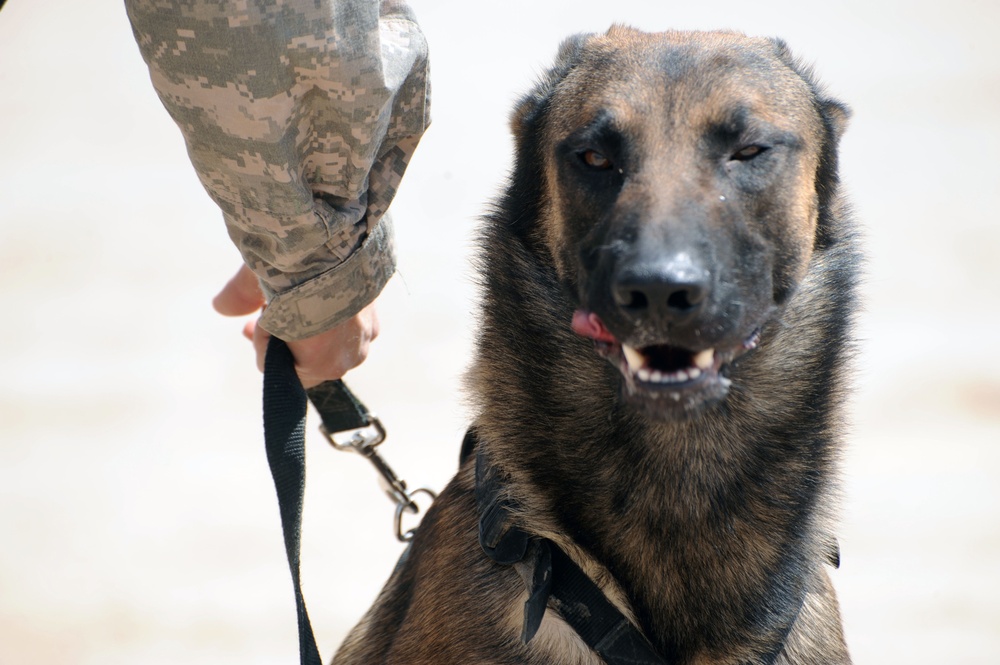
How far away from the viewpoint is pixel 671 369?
243 cm

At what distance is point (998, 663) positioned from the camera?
4758mm

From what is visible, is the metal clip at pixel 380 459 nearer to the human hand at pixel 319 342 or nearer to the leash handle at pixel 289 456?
the human hand at pixel 319 342

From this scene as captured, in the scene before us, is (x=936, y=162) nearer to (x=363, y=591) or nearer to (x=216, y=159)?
(x=363, y=591)

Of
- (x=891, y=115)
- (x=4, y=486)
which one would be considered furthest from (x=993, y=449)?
(x=4, y=486)

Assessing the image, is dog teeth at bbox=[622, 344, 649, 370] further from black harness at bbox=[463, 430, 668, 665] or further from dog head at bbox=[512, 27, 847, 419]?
black harness at bbox=[463, 430, 668, 665]

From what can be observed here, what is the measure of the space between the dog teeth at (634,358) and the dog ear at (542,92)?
778 millimetres

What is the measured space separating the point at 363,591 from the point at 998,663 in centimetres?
277

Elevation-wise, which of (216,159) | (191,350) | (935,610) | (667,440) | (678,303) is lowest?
(935,610)

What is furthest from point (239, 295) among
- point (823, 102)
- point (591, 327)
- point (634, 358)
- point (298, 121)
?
point (823, 102)

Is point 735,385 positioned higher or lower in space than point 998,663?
higher

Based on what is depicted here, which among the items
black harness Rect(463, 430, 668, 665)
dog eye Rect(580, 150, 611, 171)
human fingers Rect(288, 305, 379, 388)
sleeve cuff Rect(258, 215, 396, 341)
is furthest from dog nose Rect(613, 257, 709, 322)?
human fingers Rect(288, 305, 379, 388)

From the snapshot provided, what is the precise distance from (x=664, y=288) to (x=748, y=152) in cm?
54

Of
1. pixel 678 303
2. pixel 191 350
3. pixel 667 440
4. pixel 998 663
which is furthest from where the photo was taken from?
pixel 191 350

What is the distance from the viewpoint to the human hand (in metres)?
2.90
